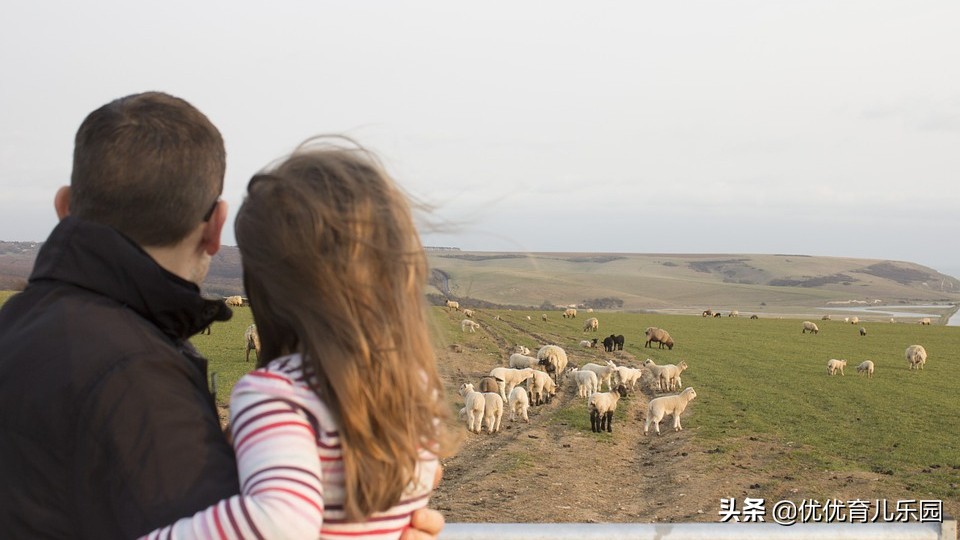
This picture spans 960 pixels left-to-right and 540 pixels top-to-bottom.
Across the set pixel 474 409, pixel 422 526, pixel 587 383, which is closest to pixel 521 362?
pixel 587 383

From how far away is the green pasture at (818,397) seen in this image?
16.5 meters

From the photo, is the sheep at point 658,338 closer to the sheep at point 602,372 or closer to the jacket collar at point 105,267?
the sheep at point 602,372

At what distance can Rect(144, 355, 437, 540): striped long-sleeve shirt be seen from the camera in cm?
153

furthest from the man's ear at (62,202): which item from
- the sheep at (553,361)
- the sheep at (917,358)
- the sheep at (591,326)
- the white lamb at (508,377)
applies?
the sheep at (591,326)

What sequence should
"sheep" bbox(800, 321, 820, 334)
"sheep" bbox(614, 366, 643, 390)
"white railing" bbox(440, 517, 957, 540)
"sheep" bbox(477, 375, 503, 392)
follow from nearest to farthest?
1. "white railing" bbox(440, 517, 957, 540)
2. "sheep" bbox(477, 375, 503, 392)
3. "sheep" bbox(614, 366, 643, 390)
4. "sheep" bbox(800, 321, 820, 334)

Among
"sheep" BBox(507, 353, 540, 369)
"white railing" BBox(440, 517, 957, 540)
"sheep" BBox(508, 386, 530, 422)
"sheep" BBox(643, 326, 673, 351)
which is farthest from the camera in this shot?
"sheep" BBox(643, 326, 673, 351)

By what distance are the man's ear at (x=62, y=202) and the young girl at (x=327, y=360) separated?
0.48 metres

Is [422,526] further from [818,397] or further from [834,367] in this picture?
[834,367]

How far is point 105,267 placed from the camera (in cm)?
169

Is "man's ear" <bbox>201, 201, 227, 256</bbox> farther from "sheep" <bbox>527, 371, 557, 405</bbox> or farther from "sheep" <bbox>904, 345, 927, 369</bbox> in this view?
"sheep" <bbox>904, 345, 927, 369</bbox>

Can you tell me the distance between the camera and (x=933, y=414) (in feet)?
71.1

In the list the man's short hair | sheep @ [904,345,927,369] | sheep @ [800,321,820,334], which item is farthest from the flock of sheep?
sheep @ [800,321,820,334]

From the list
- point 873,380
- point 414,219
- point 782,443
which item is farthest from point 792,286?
point 414,219

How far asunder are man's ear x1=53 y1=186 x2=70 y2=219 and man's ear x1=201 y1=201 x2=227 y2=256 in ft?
1.09
